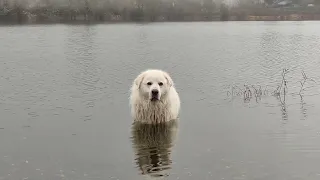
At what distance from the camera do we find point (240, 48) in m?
38.7

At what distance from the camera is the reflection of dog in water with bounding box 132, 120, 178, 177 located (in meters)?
9.75

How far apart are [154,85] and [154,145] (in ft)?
6.14

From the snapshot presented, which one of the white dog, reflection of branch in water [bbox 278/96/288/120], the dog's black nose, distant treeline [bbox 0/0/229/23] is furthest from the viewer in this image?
distant treeline [bbox 0/0/229/23]

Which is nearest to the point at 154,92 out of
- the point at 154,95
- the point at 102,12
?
the point at 154,95

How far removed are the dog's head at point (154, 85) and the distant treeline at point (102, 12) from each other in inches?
3425

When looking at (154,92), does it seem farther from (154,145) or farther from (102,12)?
(102,12)

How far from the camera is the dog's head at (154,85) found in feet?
41.0

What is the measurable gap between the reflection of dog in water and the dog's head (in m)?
0.95

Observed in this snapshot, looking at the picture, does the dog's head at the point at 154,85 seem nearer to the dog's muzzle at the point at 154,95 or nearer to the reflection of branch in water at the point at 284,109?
→ the dog's muzzle at the point at 154,95

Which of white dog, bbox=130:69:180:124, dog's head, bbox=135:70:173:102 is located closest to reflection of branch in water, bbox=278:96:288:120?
white dog, bbox=130:69:180:124

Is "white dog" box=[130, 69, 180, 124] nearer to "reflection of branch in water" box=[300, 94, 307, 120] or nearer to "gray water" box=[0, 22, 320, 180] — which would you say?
"gray water" box=[0, 22, 320, 180]

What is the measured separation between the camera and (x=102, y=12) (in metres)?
104

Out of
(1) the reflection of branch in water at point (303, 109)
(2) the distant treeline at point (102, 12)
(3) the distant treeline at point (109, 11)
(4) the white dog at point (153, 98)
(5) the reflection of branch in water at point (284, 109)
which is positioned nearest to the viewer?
(4) the white dog at point (153, 98)

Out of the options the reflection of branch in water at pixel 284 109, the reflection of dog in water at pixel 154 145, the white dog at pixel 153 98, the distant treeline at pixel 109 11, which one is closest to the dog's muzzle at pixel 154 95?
the white dog at pixel 153 98
